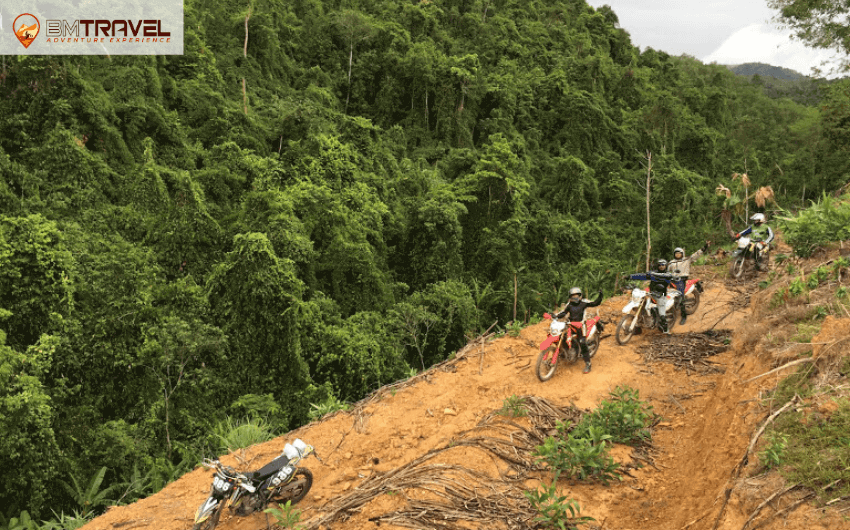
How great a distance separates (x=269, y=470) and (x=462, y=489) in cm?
171

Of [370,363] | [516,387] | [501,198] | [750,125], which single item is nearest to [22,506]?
[370,363]

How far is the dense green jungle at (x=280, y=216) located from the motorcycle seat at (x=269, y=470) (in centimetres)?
212

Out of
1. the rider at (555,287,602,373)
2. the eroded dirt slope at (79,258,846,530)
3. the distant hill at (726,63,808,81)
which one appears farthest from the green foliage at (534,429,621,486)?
the distant hill at (726,63,808,81)

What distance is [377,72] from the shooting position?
30938 mm

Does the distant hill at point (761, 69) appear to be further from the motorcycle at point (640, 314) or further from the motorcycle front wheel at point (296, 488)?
the motorcycle front wheel at point (296, 488)

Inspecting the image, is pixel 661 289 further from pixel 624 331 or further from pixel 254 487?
pixel 254 487

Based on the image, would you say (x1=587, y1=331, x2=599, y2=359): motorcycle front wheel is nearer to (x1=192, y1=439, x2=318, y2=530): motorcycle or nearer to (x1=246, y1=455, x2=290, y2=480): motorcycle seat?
(x1=192, y1=439, x2=318, y2=530): motorcycle

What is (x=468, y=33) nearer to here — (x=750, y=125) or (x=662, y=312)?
(x=750, y=125)

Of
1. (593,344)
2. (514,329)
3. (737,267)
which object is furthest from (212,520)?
(737,267)

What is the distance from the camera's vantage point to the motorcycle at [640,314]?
7660mm

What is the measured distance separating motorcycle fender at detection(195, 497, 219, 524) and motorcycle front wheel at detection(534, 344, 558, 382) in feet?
13.5

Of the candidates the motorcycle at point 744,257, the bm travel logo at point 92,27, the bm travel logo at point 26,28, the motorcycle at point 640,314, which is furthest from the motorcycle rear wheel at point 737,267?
the bm travel logo at point 26,28

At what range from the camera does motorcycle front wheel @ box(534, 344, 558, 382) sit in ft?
21.7

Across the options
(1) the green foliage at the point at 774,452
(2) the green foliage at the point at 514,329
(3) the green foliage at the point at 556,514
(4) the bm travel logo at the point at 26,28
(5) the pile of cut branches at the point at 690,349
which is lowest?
(3) the green foliage at the point at 556,514
